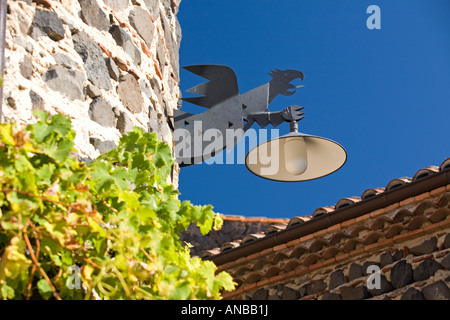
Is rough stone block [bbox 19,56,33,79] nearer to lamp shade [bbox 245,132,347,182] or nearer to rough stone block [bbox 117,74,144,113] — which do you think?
rough stone block [bbox 117,74,144,113]

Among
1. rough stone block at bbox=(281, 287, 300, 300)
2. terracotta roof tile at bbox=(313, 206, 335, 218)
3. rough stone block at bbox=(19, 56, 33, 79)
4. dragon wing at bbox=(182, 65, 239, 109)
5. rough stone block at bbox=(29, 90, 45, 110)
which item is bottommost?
rough stone block at bbox=(281, 287, 300, 300)

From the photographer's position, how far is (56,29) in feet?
9.46

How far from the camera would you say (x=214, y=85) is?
16.2 feet

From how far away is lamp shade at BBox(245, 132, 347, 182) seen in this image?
15.5 feet

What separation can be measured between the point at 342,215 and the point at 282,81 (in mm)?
1309

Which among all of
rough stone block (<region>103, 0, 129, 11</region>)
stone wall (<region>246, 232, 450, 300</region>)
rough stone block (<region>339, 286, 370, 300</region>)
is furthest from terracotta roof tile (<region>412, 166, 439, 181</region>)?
rough stone block (<region>103, 0, 129, 11</region>)

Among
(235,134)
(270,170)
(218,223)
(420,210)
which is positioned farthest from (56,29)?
(420,210)

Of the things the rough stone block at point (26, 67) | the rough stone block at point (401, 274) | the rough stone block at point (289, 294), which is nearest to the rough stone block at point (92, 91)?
the rough stone block at point (26, 67)

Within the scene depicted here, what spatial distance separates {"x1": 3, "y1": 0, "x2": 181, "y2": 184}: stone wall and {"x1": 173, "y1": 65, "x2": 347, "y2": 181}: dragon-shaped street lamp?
835 millimetres

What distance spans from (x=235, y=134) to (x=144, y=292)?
270 centimetres

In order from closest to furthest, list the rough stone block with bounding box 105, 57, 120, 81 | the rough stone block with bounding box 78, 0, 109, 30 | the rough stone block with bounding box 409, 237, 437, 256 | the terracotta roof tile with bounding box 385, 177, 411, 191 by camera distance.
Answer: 1. the rough stone block with bounding box 78, 0, 109, 30
2. the rough stone block with bounding box 105, 57, 120, 81
3. the rough stone block with bounding box 409, 237, 437, 256
4. the terracotta roof tile with bounding box 385, 177, 411, 191

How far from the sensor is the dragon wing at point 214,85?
15.8 feet

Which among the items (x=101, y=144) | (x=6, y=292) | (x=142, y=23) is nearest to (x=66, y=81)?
(x=101, y=144)
